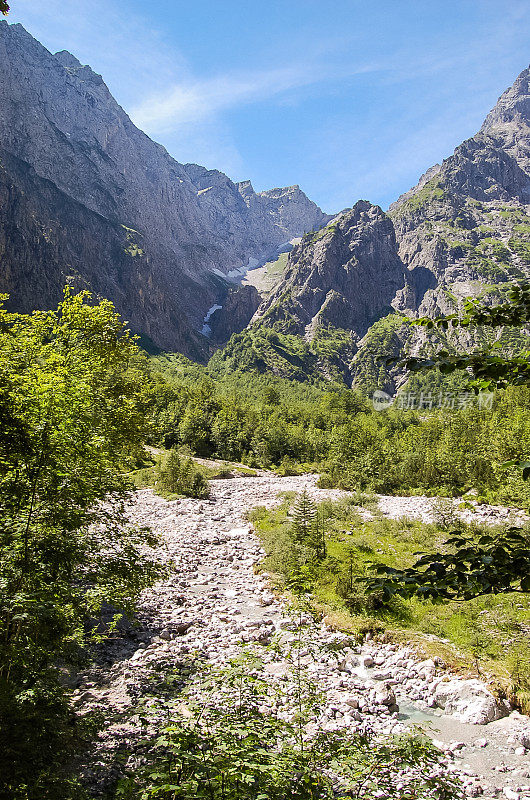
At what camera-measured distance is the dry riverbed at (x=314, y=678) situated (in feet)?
28.0

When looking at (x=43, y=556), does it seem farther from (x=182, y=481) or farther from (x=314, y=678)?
(x=182, y=481)

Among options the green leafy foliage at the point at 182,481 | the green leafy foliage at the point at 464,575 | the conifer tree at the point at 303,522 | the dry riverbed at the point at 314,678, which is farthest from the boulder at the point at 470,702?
the green leafy foliage at the point at 182,481

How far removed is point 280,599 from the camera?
16.6 meters

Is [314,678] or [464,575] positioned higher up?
[464,575]

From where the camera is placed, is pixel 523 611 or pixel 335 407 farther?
pixel 335 407

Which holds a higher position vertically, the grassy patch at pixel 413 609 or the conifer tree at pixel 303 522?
the conifer tree at pixel 303 522

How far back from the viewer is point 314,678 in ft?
37.3

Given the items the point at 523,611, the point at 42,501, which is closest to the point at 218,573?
the point at 523,611

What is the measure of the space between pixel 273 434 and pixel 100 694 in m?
66.4

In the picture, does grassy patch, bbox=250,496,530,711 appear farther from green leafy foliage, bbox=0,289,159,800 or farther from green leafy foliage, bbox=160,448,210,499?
green leafy foliage, bbox=160,448,210,499

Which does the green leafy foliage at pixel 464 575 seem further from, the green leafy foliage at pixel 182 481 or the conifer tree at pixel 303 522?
the green leafy foliage at pixel 182 481

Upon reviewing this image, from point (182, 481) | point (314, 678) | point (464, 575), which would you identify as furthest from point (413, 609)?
point (182, 481)

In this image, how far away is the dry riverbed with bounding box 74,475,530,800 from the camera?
8.52 m

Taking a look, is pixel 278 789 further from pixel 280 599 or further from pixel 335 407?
pixel 335 407
